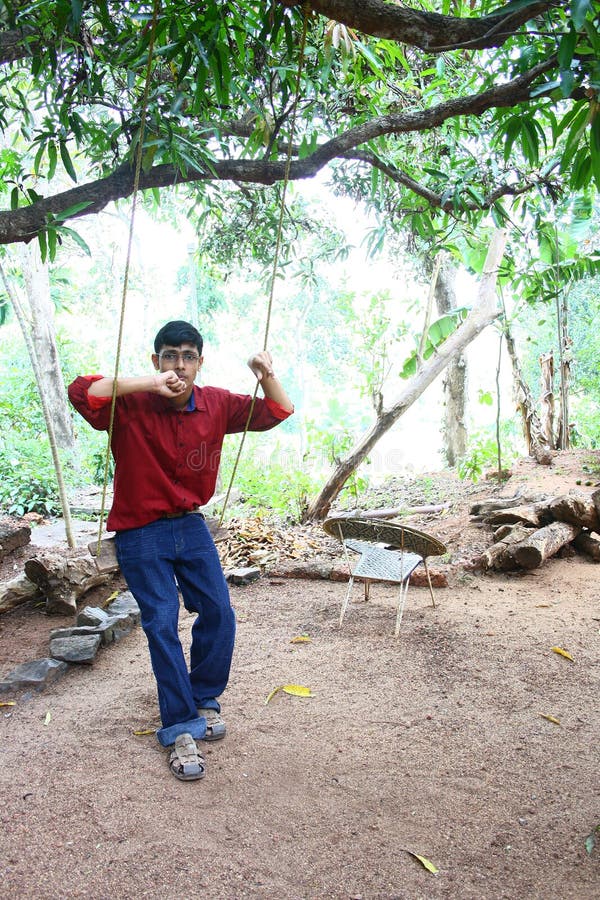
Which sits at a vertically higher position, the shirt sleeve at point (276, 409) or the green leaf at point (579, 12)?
the green leaf at point (579, 12)

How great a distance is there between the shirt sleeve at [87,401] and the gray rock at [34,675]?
1.56 metres

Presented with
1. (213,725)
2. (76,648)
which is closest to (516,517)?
(76,648)

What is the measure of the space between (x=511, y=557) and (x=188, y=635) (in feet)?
7.70

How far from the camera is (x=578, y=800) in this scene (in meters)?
2.25

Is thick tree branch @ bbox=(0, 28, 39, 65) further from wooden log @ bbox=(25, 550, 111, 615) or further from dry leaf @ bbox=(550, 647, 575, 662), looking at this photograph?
dry leaf @ bbox=(550, 647, 575, 662)

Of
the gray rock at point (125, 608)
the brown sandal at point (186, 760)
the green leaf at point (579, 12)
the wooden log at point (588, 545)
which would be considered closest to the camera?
the green leaf at point (579, 12)

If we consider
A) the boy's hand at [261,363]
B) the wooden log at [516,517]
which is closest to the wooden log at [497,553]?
the wooden log at [516,517]

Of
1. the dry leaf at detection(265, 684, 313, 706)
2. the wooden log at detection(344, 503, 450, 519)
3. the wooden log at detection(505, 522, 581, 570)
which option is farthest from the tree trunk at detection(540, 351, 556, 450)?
the dry leaf at detection(265, 684, 313, 706)

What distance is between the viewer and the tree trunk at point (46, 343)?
9.22 m

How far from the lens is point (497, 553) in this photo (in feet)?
16.5

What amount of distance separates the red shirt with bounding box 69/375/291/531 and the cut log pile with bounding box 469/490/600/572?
2966mm

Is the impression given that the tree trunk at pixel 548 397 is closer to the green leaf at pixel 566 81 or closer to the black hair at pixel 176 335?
the black hair at pixel 176 335

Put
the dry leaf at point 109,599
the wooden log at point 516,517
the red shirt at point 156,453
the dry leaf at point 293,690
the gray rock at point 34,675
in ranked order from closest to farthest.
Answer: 1. the red shirt at point 156,453
2. the dry leaf at point 293,690
3. the gray rock at point 34,675
4. the dry leaf at point 109,599
5. the wooden log at point 516,517

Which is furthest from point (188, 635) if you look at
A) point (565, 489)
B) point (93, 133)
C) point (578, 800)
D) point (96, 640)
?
point (565, 489)
